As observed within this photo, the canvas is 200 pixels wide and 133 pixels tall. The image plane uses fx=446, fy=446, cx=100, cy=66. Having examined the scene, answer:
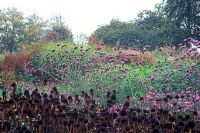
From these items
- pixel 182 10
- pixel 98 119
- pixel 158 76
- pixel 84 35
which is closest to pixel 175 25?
pixel 182 10

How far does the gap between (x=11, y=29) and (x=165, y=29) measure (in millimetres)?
17168

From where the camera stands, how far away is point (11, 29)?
3856cm

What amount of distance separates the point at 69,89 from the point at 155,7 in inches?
877

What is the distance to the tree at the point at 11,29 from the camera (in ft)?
120

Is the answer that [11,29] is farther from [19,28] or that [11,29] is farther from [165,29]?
[165,29]

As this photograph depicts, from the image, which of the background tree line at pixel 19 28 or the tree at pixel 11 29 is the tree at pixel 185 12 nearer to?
the background tree line at pixel 19 28

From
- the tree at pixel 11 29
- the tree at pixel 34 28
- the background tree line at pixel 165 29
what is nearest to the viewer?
the background tree line at pixel 165 29

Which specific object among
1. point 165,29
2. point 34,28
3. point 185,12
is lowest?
point 165,29

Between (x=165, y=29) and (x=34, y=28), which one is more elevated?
(x=34, y=28)

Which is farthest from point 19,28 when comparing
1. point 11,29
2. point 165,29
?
point 165,29

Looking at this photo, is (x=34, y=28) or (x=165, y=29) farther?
(x=34, y=28)

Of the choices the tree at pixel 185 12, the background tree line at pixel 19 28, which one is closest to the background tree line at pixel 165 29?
the tree at pixel 185 12

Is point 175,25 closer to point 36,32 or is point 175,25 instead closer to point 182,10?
point 182,10

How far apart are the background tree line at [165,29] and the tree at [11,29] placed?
356 inches
